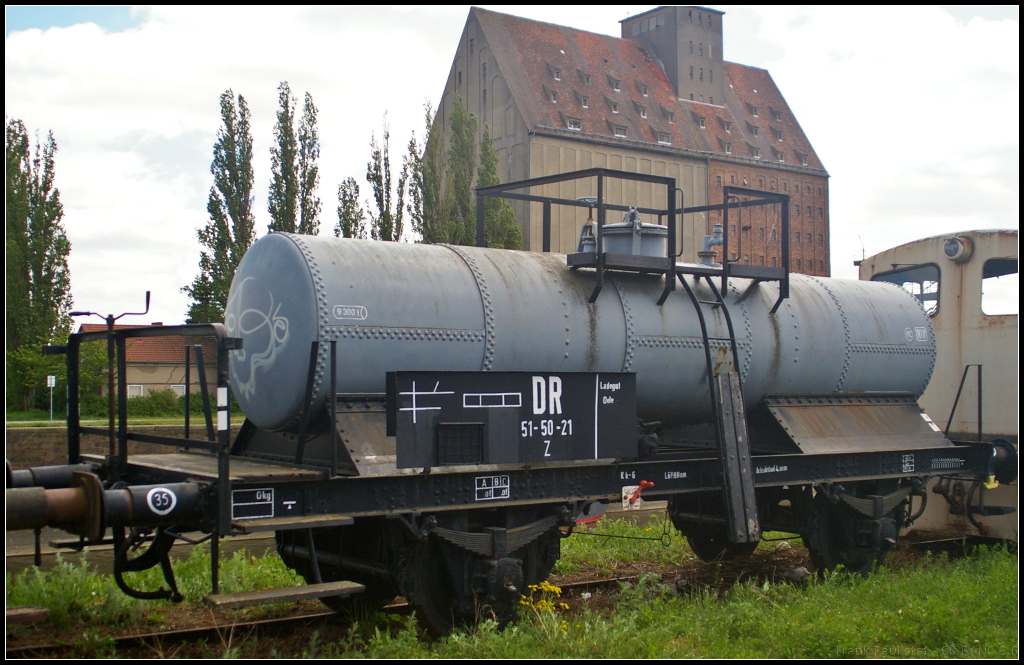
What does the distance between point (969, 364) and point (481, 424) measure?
310 inches

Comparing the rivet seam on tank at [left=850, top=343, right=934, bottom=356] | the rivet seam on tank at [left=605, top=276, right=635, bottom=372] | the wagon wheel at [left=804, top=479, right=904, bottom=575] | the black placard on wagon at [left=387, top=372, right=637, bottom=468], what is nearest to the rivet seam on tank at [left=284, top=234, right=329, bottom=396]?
the black placard on wagon at [left=387, top=372, right=637, bottom=468]

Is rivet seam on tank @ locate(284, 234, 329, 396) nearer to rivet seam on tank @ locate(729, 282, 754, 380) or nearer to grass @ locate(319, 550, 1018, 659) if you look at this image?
grass @ locate(319, 550, 1018, 659)

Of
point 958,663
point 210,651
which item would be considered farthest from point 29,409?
point 958,663

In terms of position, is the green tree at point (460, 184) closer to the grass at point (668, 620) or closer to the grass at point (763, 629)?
the grass at point (668, 620)

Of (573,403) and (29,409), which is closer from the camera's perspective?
(573,403)

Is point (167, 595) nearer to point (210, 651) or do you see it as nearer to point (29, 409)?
point (210, 651)

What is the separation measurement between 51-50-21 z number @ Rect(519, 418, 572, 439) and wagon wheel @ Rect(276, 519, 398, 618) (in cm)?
135

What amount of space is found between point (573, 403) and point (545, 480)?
0.68 m

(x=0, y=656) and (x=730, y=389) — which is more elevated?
(x=730, y=389)

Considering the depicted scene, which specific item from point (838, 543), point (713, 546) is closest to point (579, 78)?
point (713, 546)

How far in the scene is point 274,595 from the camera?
235 inches

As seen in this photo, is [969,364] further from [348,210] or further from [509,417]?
[348,210]

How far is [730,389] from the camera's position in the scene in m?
8.88

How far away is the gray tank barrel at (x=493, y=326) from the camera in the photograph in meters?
7.07
